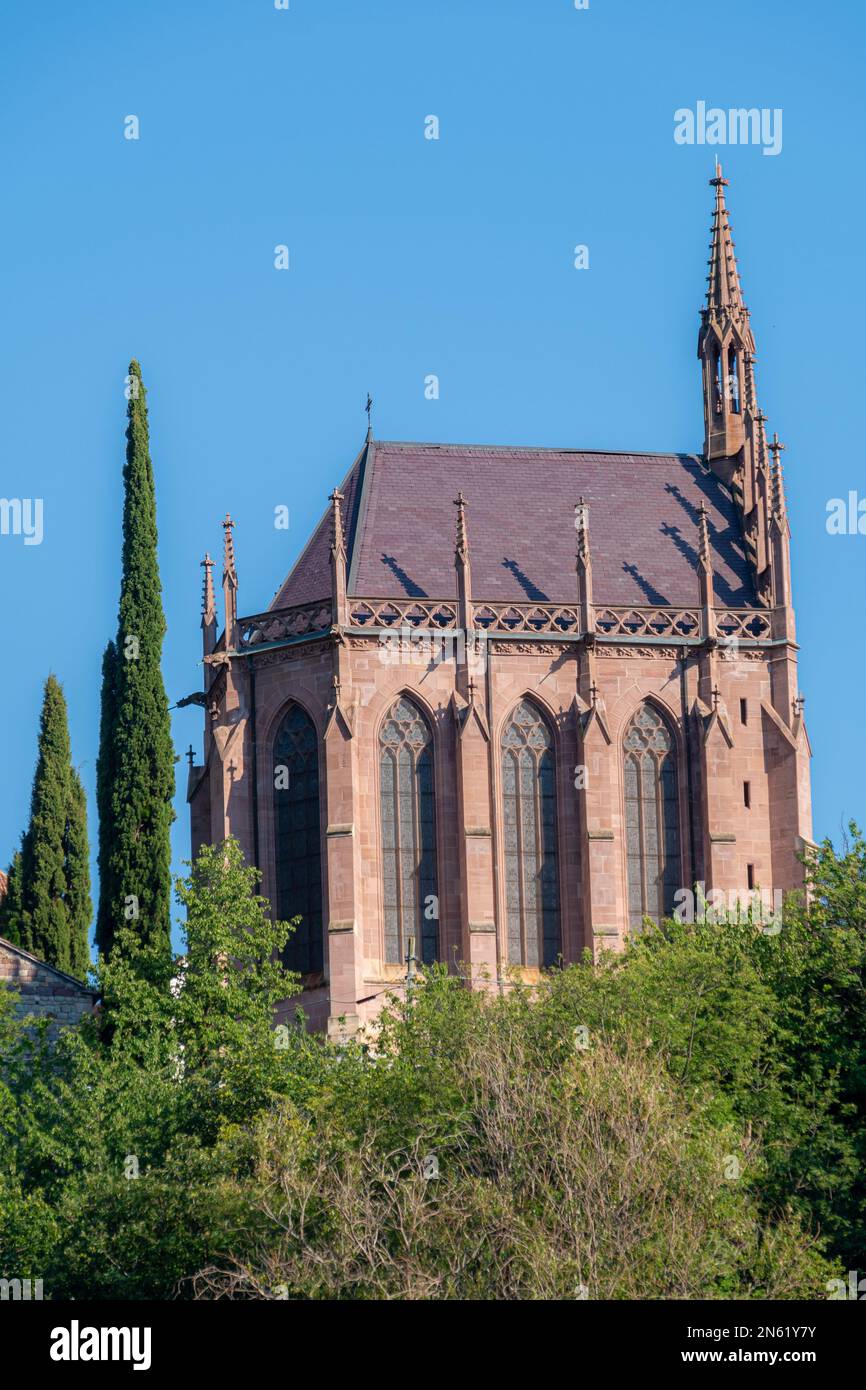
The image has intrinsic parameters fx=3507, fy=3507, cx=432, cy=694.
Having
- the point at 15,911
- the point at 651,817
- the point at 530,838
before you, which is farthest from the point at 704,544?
the point at 15,911

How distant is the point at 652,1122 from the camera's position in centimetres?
5041

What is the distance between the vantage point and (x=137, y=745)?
72.1 m

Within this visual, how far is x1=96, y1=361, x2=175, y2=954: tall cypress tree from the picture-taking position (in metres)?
70.6

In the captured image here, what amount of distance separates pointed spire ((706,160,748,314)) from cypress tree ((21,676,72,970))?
60.3ft

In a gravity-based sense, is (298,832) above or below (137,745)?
below

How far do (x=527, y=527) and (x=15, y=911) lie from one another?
14550 mm

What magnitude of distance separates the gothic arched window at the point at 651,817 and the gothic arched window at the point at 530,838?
69.5 inches

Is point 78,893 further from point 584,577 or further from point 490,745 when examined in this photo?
point 584,577

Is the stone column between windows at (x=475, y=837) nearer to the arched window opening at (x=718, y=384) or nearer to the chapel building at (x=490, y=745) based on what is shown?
the chapel building at (x=490, y=745)

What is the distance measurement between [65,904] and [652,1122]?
2969cm

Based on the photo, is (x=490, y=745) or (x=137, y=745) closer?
(x=137, y=745)
